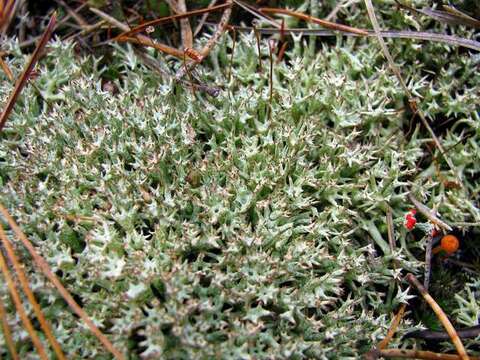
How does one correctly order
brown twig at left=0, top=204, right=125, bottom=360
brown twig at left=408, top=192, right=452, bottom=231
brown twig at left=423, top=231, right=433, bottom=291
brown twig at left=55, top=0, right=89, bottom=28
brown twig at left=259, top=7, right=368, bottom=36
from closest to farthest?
brown twig at left=0, top=204, right=125, bottom=360 → brown twig at left=423, top=231, right=433, bottom=291 → brown twig at left=408, top=192, right=452, bottom=231 → brown twig at left=259, top=7, right=368, bottom=36 → brown twig at left=55, top=0, right=89, bottom=28

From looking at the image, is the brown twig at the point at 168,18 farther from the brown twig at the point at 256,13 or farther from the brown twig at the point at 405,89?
the brown twig at the point at 405,89

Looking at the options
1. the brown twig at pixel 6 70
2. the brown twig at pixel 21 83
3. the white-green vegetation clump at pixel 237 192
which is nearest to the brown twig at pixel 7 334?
the white-green vegetation clump at pixel 237 192

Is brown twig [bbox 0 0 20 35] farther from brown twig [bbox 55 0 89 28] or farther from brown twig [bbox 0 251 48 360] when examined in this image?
brown twig [bbox 0 251 48 360]

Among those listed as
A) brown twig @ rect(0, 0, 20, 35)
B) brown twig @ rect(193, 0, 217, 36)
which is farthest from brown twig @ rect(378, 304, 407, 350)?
brown twig @ rect(0, 0, 20, 35)

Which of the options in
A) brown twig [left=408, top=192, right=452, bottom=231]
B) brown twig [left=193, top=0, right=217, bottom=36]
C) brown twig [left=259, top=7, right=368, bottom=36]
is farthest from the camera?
brown twig [left=193, top=0, right=217, bottom=36]

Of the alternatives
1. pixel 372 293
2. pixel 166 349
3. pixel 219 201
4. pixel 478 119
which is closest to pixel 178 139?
pixel 219 201

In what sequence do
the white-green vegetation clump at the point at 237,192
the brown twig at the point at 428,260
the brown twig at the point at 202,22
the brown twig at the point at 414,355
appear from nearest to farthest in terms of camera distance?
the white-green vegetation clump at the point at 237,192 → the brown twig at the point at 414,355 → the brown twig at the point at 428,260 → the brown twig at the point at 202,22

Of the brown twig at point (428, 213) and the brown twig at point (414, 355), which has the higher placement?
the brown twig at point (428, 213)

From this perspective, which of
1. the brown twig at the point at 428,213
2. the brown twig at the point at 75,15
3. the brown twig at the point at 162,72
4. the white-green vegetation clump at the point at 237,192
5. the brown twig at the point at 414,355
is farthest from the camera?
the brown twig at the point at 75,15
